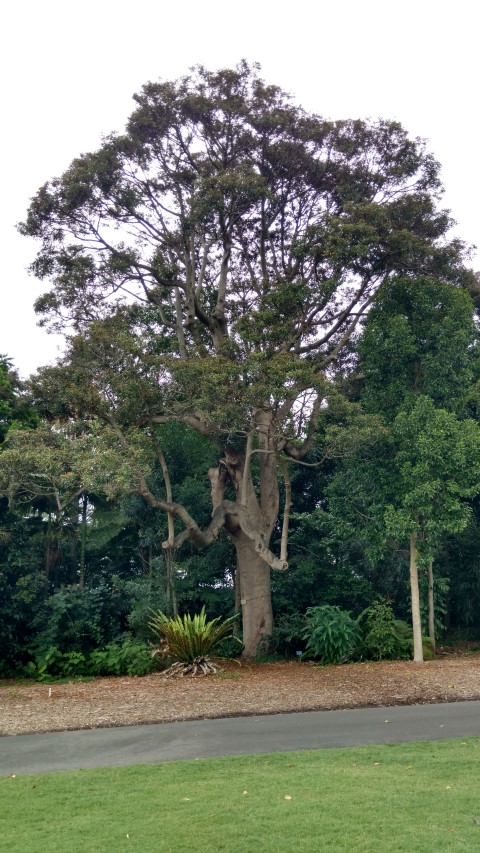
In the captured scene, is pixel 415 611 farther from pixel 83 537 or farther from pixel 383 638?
pixel 83 537

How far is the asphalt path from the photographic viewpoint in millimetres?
8625

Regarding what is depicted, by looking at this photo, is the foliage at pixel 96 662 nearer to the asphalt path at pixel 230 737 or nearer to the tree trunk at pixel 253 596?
the tree trunk at pixel 253 596

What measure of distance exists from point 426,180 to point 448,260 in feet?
6.83

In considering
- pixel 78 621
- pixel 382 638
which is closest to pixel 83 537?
pixel 78 621

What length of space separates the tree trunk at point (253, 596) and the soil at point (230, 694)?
1839 millimetres

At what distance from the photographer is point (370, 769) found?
300 inches

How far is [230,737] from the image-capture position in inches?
372

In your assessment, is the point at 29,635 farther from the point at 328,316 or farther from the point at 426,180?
the point at 426,180

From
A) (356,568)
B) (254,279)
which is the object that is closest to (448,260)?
(254,279)

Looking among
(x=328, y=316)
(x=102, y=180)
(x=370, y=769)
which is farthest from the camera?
(x=328, y=316)

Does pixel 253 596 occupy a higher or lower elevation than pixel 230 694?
higher

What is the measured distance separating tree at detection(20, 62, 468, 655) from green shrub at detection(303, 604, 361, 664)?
146 centimetres

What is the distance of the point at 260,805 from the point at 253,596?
33.6 ft

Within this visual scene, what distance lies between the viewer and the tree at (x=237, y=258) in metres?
15.2
